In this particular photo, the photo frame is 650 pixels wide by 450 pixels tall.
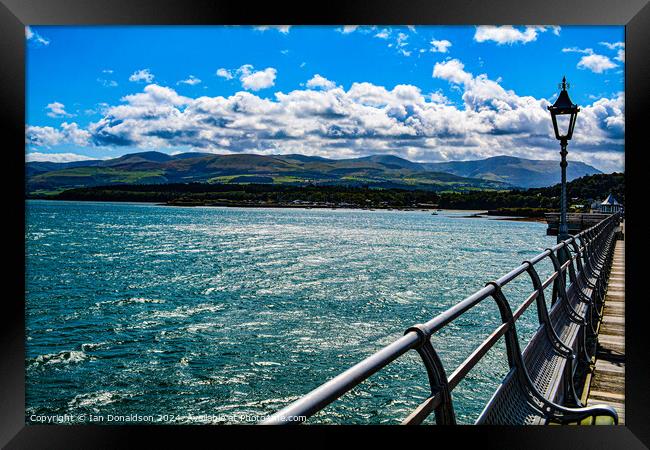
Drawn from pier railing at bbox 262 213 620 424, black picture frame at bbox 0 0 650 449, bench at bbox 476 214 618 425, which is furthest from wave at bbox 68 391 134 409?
pier railing at bbox 262 213 620 424

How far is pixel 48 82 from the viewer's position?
281 feet

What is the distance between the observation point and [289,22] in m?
4.23

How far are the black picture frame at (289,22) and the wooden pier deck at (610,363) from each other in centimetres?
29

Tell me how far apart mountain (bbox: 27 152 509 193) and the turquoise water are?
5021cm

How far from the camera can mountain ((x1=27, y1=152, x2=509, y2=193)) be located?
94.0 meters

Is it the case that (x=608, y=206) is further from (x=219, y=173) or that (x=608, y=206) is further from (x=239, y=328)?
(x=219, y=173)

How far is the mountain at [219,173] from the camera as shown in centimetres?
9400

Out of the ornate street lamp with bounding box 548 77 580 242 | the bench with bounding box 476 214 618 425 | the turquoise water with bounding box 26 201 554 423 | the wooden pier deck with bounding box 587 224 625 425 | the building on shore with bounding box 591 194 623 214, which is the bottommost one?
the turquoise water with bounding box 26 201 554 423

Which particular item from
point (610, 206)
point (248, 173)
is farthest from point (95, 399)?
point (248, 173)

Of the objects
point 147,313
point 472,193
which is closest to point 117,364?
point 147,313

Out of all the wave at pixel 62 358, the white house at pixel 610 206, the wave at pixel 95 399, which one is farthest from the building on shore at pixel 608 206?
the wave at pixel 95 399

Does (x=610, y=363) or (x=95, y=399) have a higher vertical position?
(x=610, y=363)

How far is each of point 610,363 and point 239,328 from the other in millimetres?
17236

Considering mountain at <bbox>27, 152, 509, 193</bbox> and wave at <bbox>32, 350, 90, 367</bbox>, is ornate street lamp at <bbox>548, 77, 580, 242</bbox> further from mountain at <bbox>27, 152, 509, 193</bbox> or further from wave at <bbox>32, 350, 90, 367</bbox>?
mountain at <bbox>27, 152, 509, 193</bbox>
